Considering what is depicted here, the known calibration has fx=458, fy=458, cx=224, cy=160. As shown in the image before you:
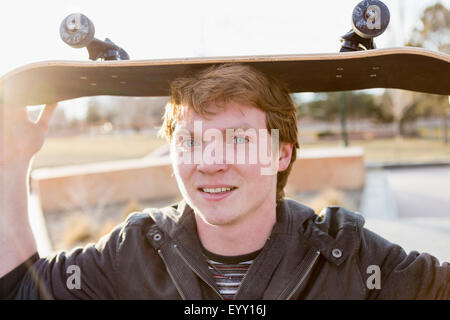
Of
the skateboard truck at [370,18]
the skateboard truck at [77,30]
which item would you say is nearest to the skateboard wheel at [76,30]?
the skateboard truck at [77,30]

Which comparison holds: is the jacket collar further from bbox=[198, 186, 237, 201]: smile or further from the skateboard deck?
the skateboard deck

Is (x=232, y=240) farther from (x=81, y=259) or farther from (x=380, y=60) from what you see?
(x=380, y=60)

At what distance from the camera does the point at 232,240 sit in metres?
1.83

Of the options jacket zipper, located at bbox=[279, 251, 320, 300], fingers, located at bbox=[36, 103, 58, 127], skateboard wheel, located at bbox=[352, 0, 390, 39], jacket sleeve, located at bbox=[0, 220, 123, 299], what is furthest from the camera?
fingers, located at bbox=[36, 103, 58, 127]

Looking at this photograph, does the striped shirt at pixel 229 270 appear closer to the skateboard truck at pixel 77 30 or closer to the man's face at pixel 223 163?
the man's face at pixel 223 163

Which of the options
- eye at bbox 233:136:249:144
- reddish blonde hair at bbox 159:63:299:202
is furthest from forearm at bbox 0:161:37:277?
eye at bbox 233:136:249:144

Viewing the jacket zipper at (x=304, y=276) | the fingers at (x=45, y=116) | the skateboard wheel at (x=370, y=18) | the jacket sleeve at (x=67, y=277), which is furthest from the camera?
the fingers at (x=45, y=116)

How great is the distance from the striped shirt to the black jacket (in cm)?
5

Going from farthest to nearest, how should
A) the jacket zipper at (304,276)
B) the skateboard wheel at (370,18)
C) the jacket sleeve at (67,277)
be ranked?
the jacket sleeve at (67,277), the jacket zipper at (304,276), the skateboard wheel at (370,18)

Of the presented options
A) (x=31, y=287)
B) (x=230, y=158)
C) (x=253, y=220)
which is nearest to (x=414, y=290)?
(x=253, y=220)

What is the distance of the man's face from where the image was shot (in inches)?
66.7

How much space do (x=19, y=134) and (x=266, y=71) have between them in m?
1.05

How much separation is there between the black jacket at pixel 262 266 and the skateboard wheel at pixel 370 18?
2.32 ft

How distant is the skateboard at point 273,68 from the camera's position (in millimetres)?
1568
